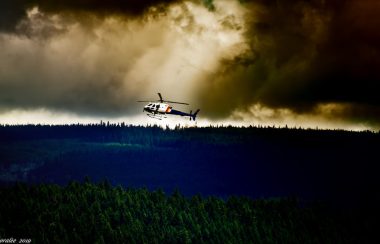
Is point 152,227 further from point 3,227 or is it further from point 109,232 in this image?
point 3,227

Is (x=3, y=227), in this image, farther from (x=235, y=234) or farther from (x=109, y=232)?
(x=235, y=234)

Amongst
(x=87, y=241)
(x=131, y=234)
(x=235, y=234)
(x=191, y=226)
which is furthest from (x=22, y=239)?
(x=235, y=234)

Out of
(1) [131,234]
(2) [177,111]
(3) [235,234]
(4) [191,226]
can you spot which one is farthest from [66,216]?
(2) [177,111]

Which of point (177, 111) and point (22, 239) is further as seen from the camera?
point (22, 239)

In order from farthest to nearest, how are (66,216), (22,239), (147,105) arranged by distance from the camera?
(66,216)
(22,239)
(147,105)

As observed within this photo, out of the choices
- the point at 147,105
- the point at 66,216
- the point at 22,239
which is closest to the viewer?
the point at 147,105

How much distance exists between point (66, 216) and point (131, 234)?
2319cm

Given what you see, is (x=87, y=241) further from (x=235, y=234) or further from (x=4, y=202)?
(x=235, y=234)

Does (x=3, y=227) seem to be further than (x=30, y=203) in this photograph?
No

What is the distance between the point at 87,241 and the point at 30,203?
93.3 feet

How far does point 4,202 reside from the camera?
197 metres

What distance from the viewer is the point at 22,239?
178500mm

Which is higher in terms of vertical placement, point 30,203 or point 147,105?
point 147,105

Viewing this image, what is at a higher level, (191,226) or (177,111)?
(177,111)
